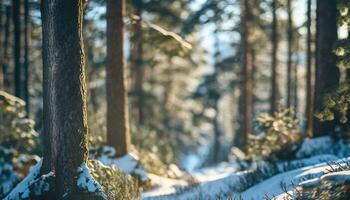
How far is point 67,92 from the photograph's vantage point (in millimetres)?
7039

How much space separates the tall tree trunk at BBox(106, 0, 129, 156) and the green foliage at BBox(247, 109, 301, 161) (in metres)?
3.82

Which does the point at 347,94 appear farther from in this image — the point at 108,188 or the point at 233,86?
the point at 233,86

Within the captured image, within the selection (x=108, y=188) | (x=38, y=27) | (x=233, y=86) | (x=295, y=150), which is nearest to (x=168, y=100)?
(x=233, y=86)

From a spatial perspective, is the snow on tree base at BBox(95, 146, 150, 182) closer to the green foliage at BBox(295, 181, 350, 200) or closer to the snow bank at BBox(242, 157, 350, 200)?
the snow bank at BBox(242, 157, 350, 200)

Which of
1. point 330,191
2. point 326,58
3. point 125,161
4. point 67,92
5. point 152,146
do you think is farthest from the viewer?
point 152,146

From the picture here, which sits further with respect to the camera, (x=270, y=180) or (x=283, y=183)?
(x=270, y=180)

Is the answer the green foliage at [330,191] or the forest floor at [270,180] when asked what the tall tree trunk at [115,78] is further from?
the green foliage at [330,191]

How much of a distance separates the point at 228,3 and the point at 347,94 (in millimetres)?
14099

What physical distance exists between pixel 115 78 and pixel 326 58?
5.60 meters

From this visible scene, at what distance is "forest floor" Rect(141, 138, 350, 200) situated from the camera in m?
7.27

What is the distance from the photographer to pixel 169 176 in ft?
50.2

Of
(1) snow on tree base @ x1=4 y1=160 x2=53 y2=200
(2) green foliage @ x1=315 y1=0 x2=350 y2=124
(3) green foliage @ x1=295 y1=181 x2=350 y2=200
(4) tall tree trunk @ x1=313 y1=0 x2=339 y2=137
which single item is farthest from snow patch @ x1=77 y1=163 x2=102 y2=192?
(4) tall tree trunk @ x1=313 y1=0 x2=339 y2=137

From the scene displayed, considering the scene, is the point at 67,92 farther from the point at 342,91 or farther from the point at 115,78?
the point at 115,78

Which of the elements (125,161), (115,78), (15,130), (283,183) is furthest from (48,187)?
(15,130)
